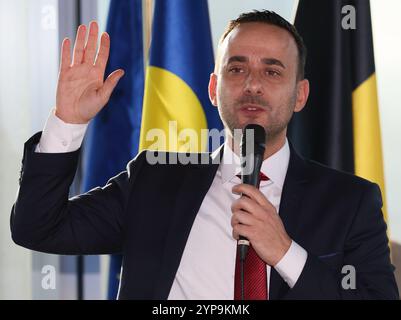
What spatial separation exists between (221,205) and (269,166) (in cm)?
21

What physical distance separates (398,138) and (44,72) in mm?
1874

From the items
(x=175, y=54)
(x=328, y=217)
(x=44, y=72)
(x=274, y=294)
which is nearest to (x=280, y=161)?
(x=328, y=217)

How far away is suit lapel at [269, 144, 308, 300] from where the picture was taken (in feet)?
6.03

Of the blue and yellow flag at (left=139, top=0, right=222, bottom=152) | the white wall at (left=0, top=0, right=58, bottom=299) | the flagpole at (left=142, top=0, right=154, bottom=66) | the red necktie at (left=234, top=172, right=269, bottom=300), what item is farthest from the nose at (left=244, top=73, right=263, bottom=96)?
the white wall at (left=0, top=0, right=58, bottom=299)

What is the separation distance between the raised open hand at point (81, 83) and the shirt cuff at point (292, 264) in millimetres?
658

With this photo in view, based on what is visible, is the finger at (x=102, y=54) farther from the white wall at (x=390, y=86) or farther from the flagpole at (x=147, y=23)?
the white wall at (x=390, y=86)

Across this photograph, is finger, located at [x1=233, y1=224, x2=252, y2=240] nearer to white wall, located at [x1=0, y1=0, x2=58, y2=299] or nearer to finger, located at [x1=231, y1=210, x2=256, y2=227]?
finger, located at [x1=231, y1=210, x2=256, y2=227]

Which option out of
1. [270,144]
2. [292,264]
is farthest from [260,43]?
[292,264]

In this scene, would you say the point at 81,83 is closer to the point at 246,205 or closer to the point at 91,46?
the point at 91,46

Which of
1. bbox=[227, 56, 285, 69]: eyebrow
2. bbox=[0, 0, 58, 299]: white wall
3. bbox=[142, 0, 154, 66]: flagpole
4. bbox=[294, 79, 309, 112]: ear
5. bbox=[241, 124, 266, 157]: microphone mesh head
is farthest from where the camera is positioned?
bbox=[0, 0, 58, 299]: white wall

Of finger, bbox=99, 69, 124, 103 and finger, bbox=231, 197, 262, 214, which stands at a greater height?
finger, bbox=99, 69, 124, 103

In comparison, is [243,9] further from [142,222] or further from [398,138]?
[142,222]

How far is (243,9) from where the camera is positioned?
11.4 feet

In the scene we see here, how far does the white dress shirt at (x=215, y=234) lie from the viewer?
1820 millimetres
